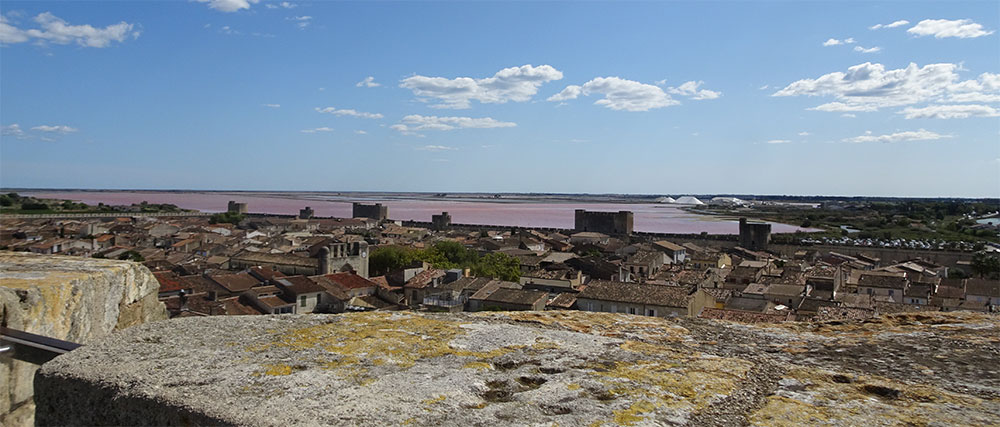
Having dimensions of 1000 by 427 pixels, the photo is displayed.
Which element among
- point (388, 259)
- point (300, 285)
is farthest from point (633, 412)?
point (388, 259)

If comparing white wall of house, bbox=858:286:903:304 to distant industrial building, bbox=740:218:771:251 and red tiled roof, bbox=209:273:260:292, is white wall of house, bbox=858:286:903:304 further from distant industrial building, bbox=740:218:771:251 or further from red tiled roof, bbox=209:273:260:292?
distant industrial building, bbox=740:218:771:251

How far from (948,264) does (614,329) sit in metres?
62.2

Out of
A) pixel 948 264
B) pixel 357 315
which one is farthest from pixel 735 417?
pixel 948 264

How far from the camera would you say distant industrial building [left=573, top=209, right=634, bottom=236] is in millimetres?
77625

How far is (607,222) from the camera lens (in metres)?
80.2

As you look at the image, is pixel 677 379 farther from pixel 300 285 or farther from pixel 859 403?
pixel 300 285

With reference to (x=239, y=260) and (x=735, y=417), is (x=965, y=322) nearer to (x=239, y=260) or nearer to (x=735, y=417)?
(x=735, y=417)

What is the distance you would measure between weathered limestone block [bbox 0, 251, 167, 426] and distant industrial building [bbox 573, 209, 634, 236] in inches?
2840

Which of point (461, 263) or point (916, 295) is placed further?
point (461, 263)

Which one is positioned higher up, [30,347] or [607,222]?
[30,347]

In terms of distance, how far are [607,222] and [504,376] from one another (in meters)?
79.5

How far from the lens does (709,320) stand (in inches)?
122

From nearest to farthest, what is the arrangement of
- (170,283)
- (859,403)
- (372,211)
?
1. (859,403)
2. (170,283)
3. (372,211)

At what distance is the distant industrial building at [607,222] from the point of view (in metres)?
77.6
